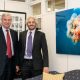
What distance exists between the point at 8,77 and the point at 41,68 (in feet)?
1.88

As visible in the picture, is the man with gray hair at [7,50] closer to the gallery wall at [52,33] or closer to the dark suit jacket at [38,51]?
the dark suit jacket at [38,51]

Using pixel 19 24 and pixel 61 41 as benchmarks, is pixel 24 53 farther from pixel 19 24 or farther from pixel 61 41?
pixel 19 24

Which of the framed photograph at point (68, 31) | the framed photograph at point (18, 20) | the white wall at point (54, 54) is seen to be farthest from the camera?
the framed photograph at point (18, 20)

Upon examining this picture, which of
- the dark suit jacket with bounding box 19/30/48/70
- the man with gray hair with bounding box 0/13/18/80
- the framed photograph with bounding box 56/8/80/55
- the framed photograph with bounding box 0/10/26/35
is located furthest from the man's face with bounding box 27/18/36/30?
the framed photograph with bounding box 0/10/26/35

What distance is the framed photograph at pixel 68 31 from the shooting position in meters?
3.16

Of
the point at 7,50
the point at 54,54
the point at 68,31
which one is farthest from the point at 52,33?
the point at 7,50

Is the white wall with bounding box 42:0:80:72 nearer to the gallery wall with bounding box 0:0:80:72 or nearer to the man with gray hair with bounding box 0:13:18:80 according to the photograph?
the gallery wall with bounding box 0:0:80:72

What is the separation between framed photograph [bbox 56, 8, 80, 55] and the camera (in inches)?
124

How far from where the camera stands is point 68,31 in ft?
10.9

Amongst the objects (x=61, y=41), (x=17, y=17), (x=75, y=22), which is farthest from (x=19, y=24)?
(x=75, y=22)

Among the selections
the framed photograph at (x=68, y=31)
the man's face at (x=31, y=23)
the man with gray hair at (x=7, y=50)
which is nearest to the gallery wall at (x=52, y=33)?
the framed photograph at (x=68, y=31)

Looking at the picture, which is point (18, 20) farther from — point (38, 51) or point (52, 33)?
point (38, 51)

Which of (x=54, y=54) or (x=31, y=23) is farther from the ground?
(x=31, y=23)

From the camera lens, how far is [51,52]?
150 inches
